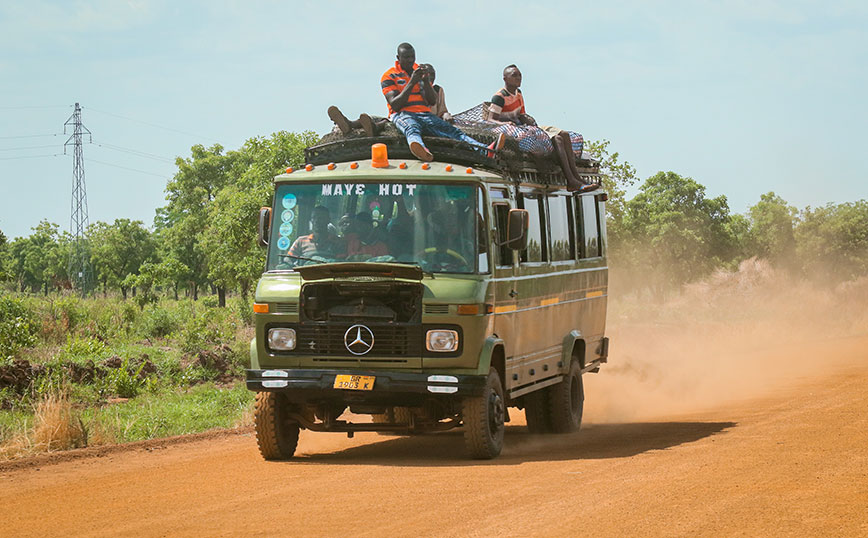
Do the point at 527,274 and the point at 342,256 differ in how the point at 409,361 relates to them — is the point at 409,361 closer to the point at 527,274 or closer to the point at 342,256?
the point at 342,256

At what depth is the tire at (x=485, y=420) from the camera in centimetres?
1221

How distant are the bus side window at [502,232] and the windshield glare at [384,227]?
0.35 meters

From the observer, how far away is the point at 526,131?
582 inches

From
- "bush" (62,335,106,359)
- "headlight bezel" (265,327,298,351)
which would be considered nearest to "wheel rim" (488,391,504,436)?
"headlight bezel" (265,327,298,351)

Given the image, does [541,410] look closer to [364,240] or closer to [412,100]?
[412,100]

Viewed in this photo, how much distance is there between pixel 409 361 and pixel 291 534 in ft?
12.3

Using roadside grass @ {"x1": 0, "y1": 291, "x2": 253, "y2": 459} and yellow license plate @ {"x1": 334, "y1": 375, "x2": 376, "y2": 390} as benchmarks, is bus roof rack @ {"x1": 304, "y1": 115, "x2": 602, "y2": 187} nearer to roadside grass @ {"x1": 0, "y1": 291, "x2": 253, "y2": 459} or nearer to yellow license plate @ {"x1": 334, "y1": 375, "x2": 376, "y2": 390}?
yellow license plate @ {"x1": 334, "y1": 375, "x2": 376, "y2": 390}

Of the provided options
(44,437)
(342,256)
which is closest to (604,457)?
(342,256)

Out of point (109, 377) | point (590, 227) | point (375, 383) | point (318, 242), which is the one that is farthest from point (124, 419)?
point (375, 383)

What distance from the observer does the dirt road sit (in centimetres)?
878

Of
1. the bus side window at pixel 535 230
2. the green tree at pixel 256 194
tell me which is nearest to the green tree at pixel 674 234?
the green tree at pixel 256 194

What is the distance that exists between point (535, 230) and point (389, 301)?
9.79ft

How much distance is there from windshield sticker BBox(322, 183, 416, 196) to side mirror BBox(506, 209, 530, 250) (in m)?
1.02

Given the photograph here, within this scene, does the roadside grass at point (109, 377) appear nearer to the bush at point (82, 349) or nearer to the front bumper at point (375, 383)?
the bush at point (82, 349)
